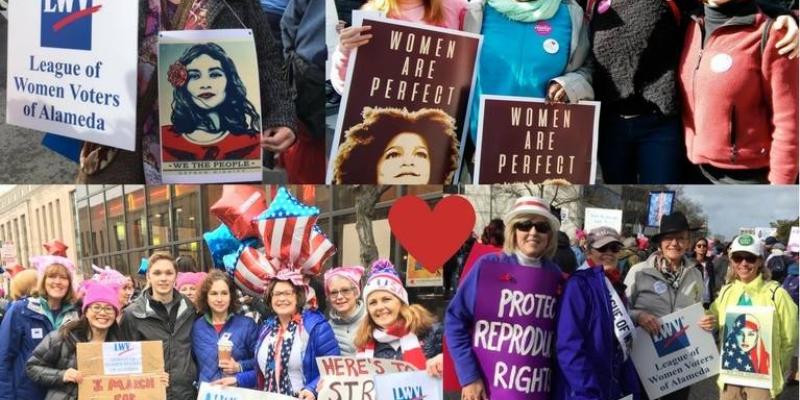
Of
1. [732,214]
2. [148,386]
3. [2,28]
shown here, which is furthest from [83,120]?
[732,214]

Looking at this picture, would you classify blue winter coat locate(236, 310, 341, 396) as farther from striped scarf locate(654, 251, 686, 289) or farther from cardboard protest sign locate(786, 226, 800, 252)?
cardboard protest sign locate(786, 226, 800, 252)

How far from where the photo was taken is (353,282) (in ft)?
9.86

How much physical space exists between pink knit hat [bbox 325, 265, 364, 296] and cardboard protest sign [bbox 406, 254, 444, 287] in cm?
19

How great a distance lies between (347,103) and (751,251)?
5.68 feet

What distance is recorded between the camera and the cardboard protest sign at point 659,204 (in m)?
2.94

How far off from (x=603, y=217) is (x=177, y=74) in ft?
5.85

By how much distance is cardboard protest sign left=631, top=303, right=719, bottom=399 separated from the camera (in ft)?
10.0

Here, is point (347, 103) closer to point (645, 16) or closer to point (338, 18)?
point (338, 18)

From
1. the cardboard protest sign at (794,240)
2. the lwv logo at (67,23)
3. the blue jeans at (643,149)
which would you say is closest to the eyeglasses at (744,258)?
the cardboard protest sign at (794,240)

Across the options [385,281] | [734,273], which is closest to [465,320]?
[385,281]

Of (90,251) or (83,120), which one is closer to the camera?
(83,120)

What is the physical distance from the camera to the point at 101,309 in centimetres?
306

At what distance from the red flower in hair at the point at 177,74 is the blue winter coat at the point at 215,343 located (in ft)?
3.17

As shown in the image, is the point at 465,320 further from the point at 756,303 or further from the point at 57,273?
the point at 57,273
